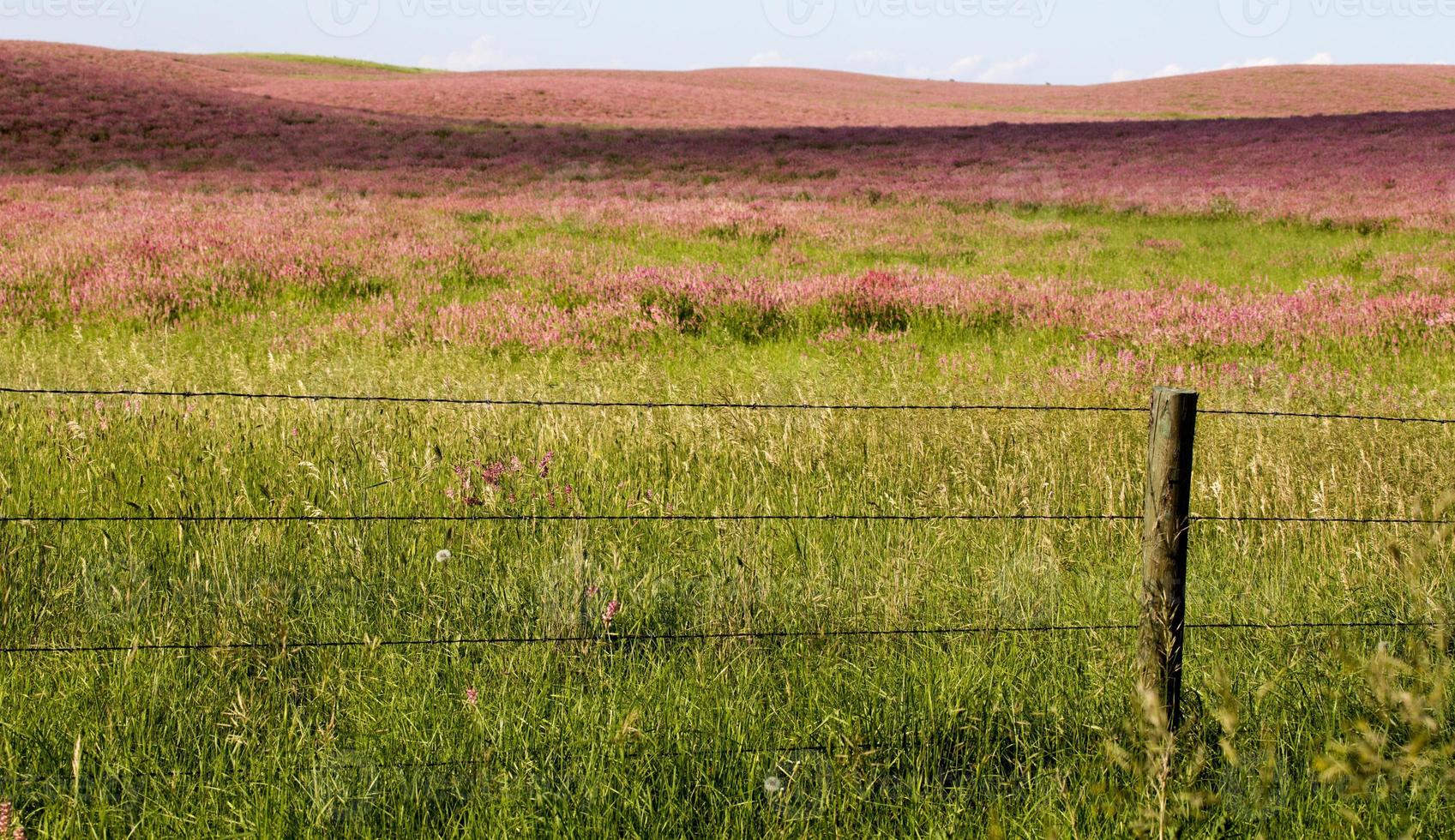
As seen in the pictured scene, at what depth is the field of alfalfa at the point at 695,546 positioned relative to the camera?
259cm

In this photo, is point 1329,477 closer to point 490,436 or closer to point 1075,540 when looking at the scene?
point 1075,540

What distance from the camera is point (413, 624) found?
128 inches

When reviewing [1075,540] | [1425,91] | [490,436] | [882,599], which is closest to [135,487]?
[490,436]

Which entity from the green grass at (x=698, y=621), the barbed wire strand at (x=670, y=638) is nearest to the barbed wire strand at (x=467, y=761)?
the green grass at (x=698, y=621)

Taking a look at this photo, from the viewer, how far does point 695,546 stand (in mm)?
4043

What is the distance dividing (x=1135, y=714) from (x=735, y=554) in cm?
162

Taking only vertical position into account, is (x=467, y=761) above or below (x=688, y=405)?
below

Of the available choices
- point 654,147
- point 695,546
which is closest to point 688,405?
point 695,546

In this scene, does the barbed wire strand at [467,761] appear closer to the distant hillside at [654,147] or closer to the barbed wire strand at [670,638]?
the barbed wire strand at [670,638]

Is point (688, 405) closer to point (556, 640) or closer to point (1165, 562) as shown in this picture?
point (556, 640)

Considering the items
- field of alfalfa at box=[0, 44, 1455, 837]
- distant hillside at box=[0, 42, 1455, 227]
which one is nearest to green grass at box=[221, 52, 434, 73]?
distant hillside at box=[0, 42, 1455, 227]

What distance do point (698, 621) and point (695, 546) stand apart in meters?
0.64

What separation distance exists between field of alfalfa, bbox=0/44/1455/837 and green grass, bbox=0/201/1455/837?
2 centimetres

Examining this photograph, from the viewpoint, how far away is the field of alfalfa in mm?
2590
